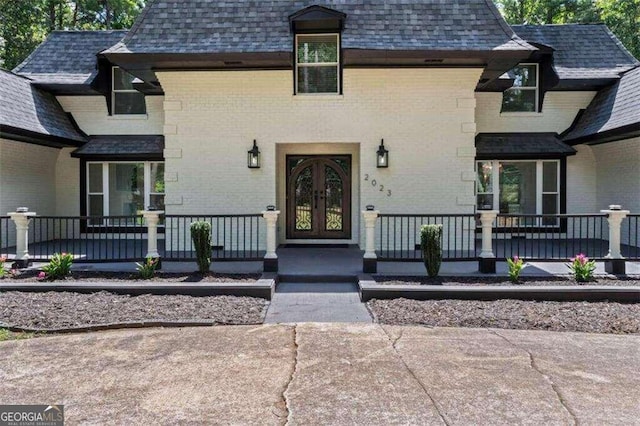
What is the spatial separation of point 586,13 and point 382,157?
18572 millimetres

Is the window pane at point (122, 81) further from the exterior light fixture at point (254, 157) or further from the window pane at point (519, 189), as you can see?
the window pane at point (519, 189)

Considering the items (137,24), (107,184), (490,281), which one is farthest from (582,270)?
(107,184)

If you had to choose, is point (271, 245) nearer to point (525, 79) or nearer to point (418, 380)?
point (418, 380)

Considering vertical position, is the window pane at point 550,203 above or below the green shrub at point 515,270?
above

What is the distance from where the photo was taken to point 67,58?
14.3m

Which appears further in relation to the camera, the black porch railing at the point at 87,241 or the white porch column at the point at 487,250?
the black porch railing at the point at 87,241

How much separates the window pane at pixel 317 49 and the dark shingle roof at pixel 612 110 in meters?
7.09

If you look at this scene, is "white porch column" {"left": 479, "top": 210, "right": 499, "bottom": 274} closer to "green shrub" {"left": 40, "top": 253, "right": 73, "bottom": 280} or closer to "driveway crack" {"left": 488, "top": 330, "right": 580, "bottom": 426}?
"driveway crack" {"left": 488, "top": 330, "right": 580, "bottom": 426}

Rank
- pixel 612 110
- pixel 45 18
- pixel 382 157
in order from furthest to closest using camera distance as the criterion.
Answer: pixel 45 18 < pixel 612 110 < pixel 382 157

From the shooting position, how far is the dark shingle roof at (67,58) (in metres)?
13.5

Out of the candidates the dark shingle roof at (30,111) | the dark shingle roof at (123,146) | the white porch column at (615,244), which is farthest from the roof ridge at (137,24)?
the white porch column at (615,244)

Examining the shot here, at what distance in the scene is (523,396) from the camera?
3.85m

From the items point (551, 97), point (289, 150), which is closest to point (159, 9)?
point (289, 150)

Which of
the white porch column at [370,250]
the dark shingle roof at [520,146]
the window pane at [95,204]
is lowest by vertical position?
the white porch column at [370,250]
